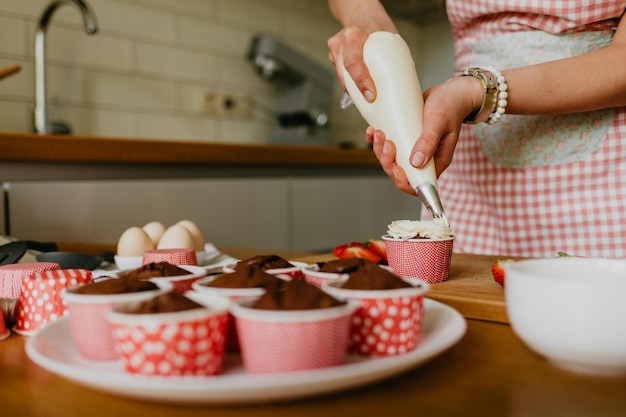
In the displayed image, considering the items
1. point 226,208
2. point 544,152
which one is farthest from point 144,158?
point 544,152

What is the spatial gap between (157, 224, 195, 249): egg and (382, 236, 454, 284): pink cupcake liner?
12.8 inches

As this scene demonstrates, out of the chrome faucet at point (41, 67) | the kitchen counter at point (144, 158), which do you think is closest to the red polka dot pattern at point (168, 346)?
the kitchen counter at point (144, 158)

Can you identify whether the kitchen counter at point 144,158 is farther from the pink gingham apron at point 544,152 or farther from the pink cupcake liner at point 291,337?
the pink cupcake liner at point 291,337

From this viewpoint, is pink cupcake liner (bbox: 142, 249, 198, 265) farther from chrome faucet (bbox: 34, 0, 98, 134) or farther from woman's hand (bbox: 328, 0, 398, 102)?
chrome faucet (bbox: 34, 0, 98, 134)

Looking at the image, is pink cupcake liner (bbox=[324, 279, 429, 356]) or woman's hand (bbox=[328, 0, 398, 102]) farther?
woman's hand (bbox=[328, 0, 398, 102])

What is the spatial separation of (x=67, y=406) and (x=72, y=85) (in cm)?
191

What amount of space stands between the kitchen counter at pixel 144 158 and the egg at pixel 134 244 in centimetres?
69

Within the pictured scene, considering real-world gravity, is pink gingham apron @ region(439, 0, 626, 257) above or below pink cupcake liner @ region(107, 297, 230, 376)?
above

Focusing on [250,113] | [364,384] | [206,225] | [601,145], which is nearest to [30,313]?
[364,384]

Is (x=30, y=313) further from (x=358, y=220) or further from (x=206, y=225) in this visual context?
(x=358, y=220)

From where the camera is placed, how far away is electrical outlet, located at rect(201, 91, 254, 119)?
2537 millimetres

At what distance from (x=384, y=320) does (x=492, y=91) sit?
611 mm

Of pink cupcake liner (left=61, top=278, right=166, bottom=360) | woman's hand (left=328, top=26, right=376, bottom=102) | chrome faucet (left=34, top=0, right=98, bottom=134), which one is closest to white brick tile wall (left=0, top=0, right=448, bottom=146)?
chrome faucet (left=34, top=0, right=98, bottom=134)

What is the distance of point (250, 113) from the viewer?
270 centimetres
